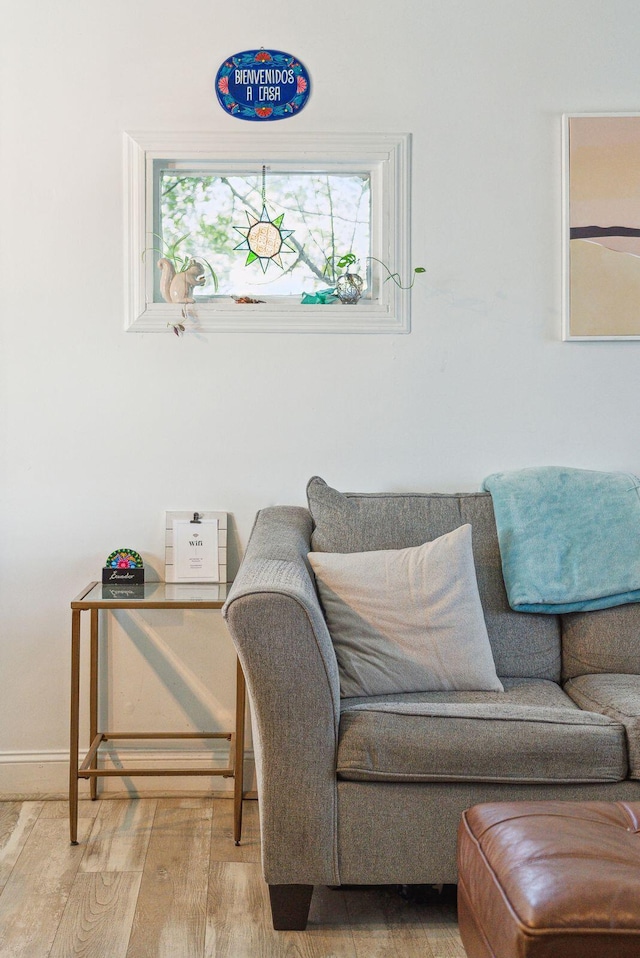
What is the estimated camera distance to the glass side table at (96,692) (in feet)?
7.61

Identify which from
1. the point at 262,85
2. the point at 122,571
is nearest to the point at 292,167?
the point at 262,85

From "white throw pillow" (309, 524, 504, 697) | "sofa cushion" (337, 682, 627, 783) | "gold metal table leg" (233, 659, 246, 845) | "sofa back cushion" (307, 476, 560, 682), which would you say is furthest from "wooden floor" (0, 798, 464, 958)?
"sofa back cushion" (307, 476, 560, 682)

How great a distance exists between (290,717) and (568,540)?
3.25 ft

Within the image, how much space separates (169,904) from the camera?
78.0 inches

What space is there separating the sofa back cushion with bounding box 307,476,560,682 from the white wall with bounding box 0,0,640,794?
9.3 inches

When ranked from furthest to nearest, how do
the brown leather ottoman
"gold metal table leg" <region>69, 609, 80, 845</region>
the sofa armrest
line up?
"gold metal table leg" <region>69, 609, 80, 845</region> < the sofa armrest < the brown leather ottoman

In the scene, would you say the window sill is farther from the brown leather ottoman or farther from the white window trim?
the brown leather ottoman

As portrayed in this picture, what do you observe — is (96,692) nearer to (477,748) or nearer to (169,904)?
(169,904)

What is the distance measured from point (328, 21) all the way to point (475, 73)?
0.47 meters

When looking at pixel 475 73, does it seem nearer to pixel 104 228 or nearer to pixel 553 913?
pixel 104 228

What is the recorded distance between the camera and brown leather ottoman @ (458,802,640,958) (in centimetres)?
122

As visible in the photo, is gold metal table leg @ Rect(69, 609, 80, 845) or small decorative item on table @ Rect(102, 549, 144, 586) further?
small decorative item on table @ Rect(102, 549, 144, 586)

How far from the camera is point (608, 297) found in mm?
2635

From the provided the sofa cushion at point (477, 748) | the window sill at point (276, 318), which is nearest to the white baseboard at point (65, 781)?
the sofa cushion at point (477, 748)
